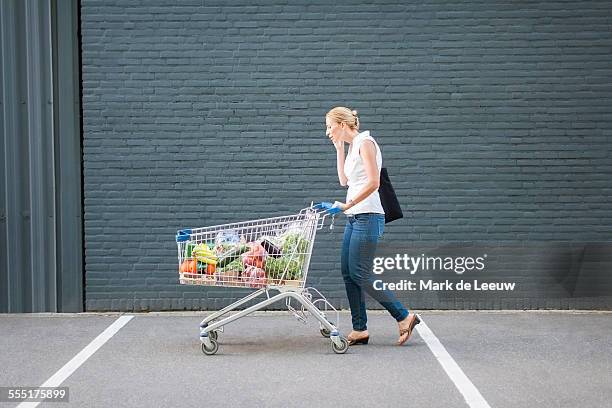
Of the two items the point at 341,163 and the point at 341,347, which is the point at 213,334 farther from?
the point at 341,163

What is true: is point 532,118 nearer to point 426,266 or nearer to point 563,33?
point 563,33

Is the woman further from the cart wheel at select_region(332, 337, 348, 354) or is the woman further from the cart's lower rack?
the cart's lower rack

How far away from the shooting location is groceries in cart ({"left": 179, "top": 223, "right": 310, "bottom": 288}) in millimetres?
8047

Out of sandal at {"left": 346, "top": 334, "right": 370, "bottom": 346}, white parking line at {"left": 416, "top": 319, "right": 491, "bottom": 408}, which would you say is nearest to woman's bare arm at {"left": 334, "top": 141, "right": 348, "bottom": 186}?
sandal at {"left": 346, "top": 334, "right": 370, "bottom": 346}

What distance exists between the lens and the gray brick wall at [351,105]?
10.4 meters

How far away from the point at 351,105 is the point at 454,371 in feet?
12.5

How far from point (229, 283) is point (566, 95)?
177 inches

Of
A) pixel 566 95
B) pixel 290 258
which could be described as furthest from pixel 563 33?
pixel 290 258

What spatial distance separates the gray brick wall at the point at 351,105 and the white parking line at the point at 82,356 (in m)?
1.06

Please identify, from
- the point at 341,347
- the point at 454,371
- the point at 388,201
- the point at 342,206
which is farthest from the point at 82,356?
the point at 454,371

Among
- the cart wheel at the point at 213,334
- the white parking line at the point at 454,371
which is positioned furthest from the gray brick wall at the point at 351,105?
the cart wheel at the point at 213,334

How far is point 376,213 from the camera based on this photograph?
27.5ft

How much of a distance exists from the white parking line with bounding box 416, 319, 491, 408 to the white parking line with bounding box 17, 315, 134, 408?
2888 millimetres

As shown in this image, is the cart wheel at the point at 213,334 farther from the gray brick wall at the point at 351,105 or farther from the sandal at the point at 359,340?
the gray brick wall at the point at 351,105
